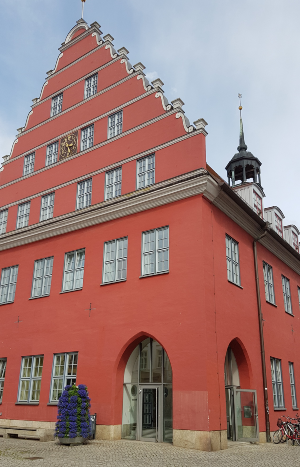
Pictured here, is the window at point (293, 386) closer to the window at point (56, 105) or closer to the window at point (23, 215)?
the window at point (23, 215)

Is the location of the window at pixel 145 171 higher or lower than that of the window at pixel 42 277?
higher

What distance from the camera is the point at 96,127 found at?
20484mm

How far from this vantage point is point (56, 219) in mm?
19844

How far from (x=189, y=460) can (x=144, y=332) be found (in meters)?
4.71

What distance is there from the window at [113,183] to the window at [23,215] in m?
5.25

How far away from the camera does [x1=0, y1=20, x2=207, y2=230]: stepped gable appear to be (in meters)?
17.2

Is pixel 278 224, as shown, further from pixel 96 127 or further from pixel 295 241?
pixel 96 127

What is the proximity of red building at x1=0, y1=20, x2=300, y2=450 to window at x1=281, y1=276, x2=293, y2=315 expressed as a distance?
21 cm

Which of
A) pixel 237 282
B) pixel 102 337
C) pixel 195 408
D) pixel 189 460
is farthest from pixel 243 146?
pixel 189 460

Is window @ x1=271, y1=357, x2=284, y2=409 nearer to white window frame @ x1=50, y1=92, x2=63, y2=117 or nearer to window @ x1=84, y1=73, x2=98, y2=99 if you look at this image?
window @ x1=84, y1=73, x2=98, y2=99

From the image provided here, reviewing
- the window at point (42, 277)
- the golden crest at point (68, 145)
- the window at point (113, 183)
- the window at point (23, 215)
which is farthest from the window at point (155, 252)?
the window at point (23, 215)

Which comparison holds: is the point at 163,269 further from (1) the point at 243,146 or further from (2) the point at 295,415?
(1) the point at 243,146

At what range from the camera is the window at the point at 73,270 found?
18250 millimetres

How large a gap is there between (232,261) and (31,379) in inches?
371
